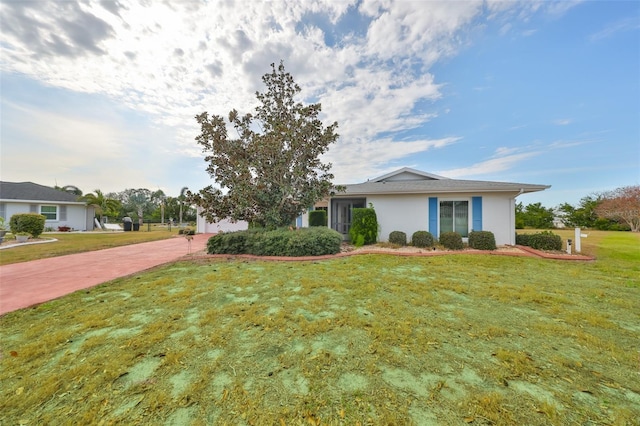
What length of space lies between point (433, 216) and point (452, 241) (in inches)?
62.1

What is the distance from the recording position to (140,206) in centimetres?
4422

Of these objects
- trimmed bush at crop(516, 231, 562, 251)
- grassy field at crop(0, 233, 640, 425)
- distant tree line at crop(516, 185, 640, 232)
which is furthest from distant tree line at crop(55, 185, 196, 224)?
distant tree line at crop(516, 185, 640, 232)

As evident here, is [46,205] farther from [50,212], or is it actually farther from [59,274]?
[59,274]

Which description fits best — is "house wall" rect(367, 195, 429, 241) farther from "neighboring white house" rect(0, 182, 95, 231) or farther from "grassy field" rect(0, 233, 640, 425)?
"neighboring white house" rect(0, 182, 95, 231)

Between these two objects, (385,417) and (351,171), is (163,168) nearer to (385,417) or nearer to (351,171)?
(351,171)

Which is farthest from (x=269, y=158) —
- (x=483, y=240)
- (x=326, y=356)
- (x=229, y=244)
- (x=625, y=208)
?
(x=625, y=208)

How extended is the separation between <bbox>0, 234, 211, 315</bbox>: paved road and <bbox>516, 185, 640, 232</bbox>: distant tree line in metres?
26.1

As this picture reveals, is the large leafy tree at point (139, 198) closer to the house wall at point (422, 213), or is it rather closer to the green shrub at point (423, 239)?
the house wall at point (422, 213)

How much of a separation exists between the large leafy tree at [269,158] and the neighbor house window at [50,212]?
68.4 ft

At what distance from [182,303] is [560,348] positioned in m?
5.25

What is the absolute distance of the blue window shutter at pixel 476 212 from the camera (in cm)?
1012

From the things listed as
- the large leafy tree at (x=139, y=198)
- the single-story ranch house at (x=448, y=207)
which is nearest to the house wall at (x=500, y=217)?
the single-story ranch house at (x=448, y=207)

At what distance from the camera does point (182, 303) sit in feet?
13.2

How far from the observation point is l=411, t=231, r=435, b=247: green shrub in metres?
9.70
